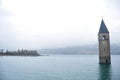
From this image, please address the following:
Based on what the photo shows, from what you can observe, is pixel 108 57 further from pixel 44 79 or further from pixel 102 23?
pixel 44 79

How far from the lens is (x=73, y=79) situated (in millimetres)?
32031

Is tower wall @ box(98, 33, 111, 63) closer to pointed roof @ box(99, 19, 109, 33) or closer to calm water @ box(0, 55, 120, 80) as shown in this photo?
pointed roof @ box(99, 19, 109, 33)

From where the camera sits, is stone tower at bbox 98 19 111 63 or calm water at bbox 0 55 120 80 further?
stone tower at bbox 98 19 111 63

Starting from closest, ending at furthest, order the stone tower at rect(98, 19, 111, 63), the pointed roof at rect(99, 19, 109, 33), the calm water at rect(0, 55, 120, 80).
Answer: the calm water at rect(0, 55, 120, 80), the stone tower at rect(98, 19, 111, 63), the pointed roof at rect(99, 19, 109, 33)

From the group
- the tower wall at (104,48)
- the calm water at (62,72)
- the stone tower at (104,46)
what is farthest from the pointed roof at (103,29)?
the calm water at (62,72)

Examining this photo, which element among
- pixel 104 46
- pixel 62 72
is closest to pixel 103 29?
pixel 104 46

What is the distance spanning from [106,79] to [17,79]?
16.2 m

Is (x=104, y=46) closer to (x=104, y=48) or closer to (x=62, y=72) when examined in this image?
(x=104, y=48)

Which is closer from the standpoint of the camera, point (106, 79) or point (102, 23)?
point (106, 79)

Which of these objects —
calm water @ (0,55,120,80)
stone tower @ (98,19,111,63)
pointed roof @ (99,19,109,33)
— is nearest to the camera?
calm water @ (0,55,120,80)

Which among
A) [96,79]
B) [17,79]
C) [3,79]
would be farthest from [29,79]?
[96,79]

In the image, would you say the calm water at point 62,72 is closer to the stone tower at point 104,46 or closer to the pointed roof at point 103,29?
the stone tower at point 104,46

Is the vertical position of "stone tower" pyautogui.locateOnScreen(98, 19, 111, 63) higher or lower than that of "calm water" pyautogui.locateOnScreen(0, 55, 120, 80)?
higher

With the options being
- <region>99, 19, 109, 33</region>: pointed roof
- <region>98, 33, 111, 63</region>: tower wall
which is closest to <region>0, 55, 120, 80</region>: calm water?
<region>98, 33, 111, 63</region>: tower wall
